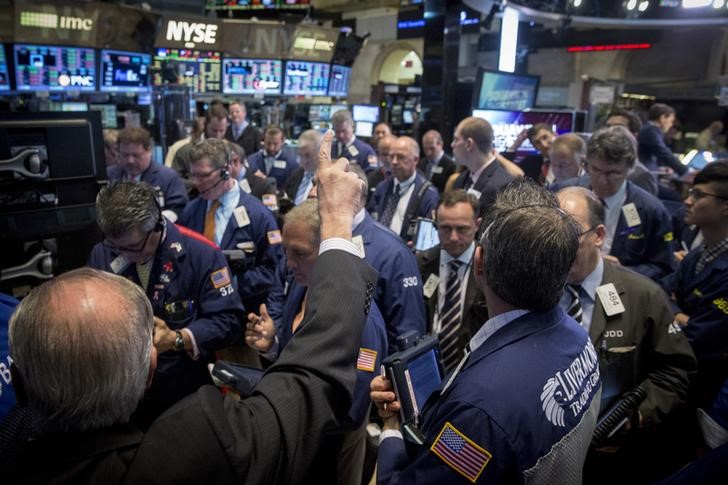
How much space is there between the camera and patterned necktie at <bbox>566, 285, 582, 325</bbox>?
2010mm

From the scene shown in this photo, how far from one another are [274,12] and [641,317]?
12.1 metres

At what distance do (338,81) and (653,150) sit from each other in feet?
23.7

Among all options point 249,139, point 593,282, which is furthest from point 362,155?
point 593,282

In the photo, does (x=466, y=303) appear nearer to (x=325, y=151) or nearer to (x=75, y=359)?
(x=325, y=151)

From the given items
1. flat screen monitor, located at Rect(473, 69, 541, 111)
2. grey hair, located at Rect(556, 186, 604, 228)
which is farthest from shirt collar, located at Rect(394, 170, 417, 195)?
grey hair, located at Rect(556, 186, 604, 228)

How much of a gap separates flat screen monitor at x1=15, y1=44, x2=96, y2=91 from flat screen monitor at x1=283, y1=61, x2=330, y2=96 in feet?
12.7

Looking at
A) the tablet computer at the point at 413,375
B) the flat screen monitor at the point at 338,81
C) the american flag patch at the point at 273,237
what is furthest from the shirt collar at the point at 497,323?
the flat screen monitor at the point at 338,81

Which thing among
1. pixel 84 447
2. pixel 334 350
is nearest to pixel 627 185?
pixel 334 350

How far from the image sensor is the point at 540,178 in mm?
5832

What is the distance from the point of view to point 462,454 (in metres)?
1.15

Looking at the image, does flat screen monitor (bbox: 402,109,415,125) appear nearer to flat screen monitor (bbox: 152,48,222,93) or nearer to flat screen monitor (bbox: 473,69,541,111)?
flat screen monitor (bbox: 152,48,222,93)

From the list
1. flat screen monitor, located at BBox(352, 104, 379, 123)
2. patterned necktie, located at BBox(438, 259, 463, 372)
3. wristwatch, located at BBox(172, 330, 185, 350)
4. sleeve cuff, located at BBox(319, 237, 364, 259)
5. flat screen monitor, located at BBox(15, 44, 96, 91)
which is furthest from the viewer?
flat screen monitor, located at BBox(352, 104, 379, 123)

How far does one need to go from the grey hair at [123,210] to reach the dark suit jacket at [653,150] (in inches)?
242

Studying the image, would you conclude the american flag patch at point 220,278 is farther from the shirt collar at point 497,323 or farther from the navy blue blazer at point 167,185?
the navy blue blazer at point 167,185
